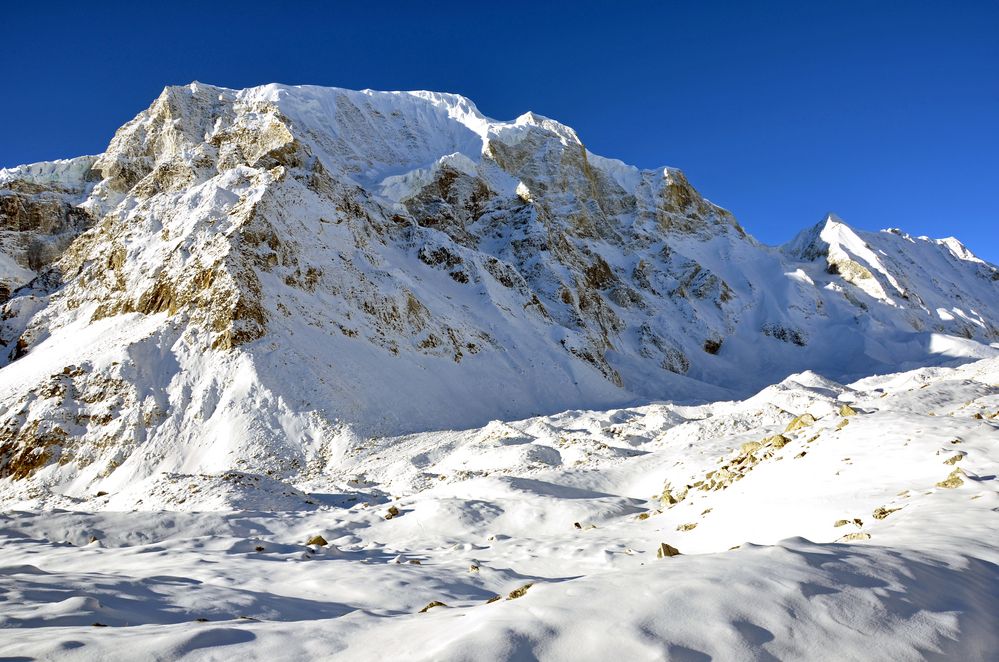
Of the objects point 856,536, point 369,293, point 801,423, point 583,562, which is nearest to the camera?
point 856,536

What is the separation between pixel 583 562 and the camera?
28.3 ft

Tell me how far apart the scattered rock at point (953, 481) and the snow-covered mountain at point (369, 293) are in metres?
23.9

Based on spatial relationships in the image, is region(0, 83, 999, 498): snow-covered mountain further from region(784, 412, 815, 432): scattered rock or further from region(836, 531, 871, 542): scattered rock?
region(836, 531, 871, 542): scattered rock

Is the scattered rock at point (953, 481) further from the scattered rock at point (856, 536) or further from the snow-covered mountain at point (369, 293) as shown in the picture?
the snow-covered mountain at point (369, 293)

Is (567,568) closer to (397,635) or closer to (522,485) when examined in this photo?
(397,635)

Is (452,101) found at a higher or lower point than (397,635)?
higher

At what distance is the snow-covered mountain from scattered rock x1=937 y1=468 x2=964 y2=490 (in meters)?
23.9

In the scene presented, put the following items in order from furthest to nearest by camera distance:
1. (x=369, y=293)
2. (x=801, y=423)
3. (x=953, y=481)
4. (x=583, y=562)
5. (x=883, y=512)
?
(x=369, y=293)
(x=801, y=423)
(x=583, y=562)
(x=953, y=481)
(x=883, y=512)

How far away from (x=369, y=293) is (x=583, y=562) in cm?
3776

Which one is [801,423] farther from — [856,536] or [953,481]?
[856,536]

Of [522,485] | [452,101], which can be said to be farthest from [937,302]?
[522,485]

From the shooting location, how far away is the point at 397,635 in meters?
3.64

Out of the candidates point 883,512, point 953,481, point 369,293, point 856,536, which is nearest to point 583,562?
point 856,536

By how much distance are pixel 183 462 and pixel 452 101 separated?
4170 inches
